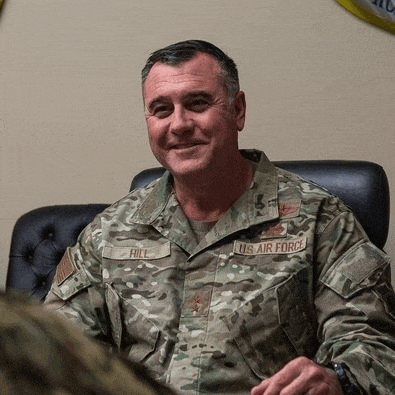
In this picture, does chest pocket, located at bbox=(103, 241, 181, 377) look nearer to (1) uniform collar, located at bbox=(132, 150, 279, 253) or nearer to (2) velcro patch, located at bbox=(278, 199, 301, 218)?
(1) uniform collar, located at bbox=(132, 150, 279, 253)

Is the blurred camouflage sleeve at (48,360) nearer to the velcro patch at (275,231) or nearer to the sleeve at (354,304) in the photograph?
the sleeve at (354,304)

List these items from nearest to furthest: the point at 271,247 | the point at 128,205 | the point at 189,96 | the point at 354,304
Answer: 1. the point at 354,304
2. the point at 271,247
3. the point at 189,96
4. the point at 128,205

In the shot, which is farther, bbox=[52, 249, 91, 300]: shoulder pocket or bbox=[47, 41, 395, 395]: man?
bbox=[52, 249, 91, 300]: shoulder pocket

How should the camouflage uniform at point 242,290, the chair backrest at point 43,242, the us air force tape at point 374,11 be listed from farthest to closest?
the us air force tape at point 374,11
the chair backrest at point 43,242
the camouflage uniform at point 242,290

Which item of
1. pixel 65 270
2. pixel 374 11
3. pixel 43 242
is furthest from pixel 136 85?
pixel 65 270

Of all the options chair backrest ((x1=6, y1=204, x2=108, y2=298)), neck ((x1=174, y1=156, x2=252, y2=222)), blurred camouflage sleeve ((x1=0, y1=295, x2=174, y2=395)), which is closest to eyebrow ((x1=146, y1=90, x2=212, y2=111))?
neck ((x1=174, y1=156, x2=252, y2=222))

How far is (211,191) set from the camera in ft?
5.60

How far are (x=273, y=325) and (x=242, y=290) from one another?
3.6 inches

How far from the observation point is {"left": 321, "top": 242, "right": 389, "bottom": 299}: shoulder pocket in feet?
4.99

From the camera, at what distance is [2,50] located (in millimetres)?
2711

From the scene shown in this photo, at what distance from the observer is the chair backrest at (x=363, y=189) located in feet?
6.06

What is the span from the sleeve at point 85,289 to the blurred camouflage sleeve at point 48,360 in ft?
5.02

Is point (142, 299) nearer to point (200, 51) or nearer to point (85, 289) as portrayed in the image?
point (85, 289)

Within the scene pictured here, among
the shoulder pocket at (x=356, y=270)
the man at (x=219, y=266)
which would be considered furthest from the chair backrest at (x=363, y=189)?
the shoulder pocket at (x=356, y=270)
